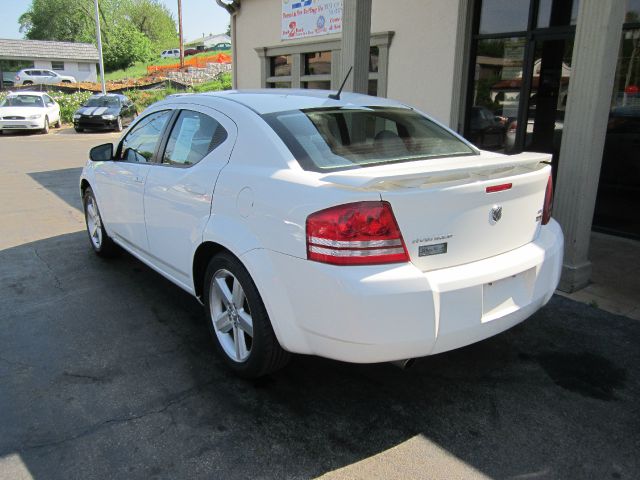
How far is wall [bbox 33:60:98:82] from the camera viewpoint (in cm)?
5831

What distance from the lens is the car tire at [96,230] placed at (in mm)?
5230

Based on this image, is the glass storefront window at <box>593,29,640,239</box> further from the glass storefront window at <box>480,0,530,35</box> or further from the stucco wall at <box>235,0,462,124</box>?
the stucco wall at <box>235,0,462,124</box>

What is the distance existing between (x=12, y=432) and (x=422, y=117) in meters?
3.13

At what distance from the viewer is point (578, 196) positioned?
449cm

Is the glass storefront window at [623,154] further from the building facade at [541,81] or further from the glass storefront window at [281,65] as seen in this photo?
the glass storefront window at [281,65]

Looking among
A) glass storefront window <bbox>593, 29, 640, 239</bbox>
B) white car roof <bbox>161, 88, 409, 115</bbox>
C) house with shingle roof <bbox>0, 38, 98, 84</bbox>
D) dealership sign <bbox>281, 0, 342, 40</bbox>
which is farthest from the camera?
house with shingle roof <bbox>0, 38, 98, 84</bbox>

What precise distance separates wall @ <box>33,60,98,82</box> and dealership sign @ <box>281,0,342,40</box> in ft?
185

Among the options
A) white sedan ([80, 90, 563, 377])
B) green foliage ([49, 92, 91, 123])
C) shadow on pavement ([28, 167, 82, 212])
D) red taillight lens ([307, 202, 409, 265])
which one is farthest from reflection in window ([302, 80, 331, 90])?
green foliage ([49, 92, 91, 123])

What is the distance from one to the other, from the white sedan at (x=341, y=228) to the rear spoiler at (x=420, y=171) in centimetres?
1

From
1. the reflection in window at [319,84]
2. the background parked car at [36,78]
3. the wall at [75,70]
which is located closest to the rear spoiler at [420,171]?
the reflection in window at [319,84]

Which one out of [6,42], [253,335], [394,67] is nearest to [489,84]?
[394,67]

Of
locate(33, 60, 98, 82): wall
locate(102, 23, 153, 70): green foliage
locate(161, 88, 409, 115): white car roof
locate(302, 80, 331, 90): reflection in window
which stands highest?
locate(102, 23, 153, 70): green foliage

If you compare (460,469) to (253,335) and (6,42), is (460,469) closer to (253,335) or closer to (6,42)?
(253,335)

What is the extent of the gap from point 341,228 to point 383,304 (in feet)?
1.27
